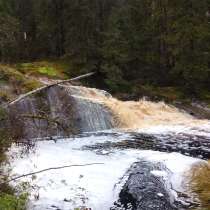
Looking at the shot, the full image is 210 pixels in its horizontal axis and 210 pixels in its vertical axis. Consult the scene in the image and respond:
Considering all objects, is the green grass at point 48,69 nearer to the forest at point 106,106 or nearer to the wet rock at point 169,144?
the forest at point 106,106

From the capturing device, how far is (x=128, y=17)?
31.2 m

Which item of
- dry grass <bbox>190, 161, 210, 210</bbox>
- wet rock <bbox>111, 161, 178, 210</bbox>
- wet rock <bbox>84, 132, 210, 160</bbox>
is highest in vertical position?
wet rock <bbox>111, 161, 178, 210</bbox>

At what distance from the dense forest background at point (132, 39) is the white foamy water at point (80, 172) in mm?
11119

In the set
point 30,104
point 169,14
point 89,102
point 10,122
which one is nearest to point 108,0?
point 169,14

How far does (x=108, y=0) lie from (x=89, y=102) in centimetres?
1178

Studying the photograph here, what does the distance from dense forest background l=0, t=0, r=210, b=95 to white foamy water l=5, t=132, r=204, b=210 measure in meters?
11.1

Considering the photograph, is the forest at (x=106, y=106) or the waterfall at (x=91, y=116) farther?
the waterfall at (x=91, y=116)

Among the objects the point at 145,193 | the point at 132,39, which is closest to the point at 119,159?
the point at 145,193

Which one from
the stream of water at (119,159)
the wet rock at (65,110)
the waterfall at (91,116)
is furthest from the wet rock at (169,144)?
the wet rock at (65,110)

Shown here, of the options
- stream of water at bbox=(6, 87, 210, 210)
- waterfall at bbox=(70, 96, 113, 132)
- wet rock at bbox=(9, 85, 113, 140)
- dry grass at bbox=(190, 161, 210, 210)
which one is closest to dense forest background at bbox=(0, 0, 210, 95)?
stream of water at bbox=(6, 87, 210, 210)

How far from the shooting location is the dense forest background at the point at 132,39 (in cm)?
2847

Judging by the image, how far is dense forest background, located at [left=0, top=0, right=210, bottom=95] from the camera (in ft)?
93.4

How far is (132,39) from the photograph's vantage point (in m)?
30.6

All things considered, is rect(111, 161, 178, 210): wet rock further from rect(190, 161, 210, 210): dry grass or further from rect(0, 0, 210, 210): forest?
rect(190, 161, 210, 210): dry grass
